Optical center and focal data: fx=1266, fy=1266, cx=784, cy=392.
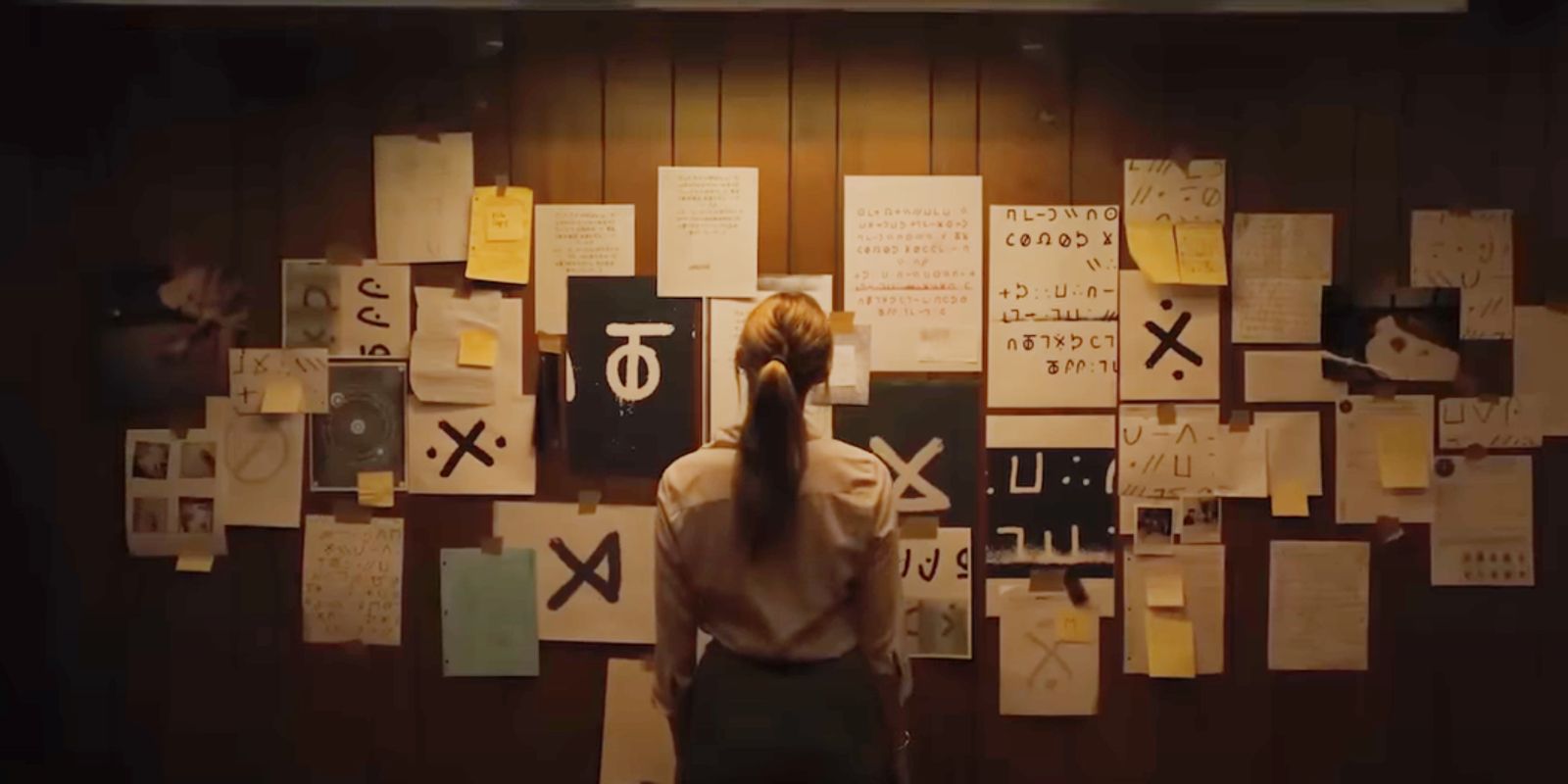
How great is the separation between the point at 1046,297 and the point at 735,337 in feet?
1.86

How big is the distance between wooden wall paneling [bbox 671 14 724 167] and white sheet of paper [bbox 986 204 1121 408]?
0.53m

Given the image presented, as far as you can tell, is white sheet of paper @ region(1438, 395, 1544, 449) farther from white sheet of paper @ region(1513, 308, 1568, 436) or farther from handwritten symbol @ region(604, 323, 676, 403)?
handwritten symbol @ region(604, 323, 676, 403)

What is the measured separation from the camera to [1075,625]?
2.30 m

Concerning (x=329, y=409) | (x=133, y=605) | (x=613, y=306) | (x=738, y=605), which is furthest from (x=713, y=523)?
(x=133, y=605)

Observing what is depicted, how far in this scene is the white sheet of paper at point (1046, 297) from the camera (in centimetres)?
229

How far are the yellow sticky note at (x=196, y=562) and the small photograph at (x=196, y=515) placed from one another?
44mm

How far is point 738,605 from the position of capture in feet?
5.79

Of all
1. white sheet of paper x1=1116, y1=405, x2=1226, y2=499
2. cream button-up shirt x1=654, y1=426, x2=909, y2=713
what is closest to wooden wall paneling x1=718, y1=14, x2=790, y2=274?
cream button-up shirt x1=654, y1=426, x2=909, y2=713

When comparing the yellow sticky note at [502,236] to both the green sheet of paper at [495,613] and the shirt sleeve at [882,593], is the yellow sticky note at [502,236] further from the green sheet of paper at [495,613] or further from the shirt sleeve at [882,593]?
the shirt sleeve at [882,593]

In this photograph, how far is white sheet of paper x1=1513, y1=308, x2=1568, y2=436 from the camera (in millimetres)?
2305

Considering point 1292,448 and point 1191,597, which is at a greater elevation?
point 1292,448

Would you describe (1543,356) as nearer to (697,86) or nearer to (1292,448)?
(1292,448)

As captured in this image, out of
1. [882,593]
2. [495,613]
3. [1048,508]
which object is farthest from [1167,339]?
[495,613]

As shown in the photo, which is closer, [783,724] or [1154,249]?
[783,724]
